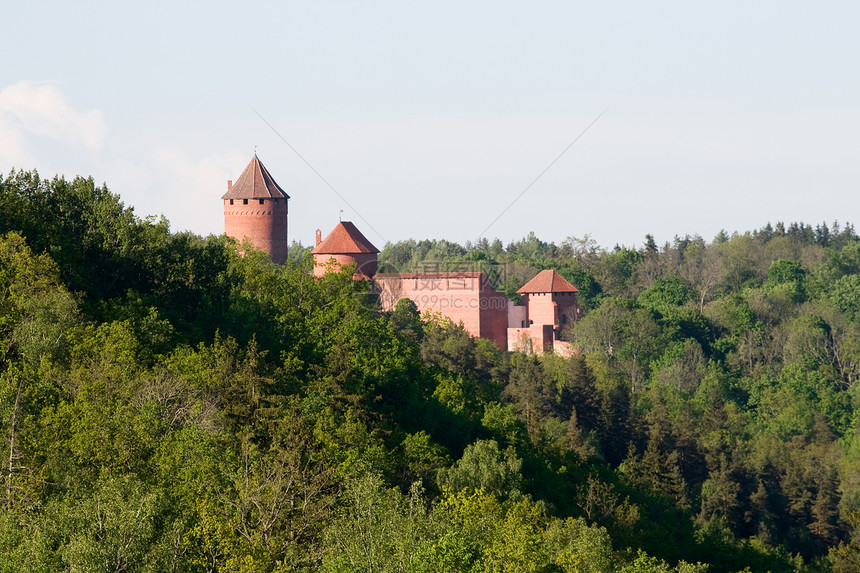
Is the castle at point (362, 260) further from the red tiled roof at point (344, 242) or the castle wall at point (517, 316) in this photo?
A: the castle wall at point (517, 316)

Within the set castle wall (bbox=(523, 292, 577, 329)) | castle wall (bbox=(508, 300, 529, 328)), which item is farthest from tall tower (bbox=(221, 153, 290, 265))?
castle wall (bbox=(523, 292, 577, 329))

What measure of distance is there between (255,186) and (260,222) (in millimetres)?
1893

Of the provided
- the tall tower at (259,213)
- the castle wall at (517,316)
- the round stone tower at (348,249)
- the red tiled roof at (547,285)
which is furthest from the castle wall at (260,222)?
the red tiled roof at (547,285)

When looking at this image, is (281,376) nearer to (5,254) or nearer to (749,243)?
(5,254)

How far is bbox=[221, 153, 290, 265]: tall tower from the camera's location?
220ft

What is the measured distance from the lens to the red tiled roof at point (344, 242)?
220 ft

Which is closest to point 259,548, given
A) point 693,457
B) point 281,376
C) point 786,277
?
point 281,376

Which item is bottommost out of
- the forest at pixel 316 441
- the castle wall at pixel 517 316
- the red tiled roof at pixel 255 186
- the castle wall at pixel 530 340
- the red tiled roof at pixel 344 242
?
the forest at pixel 316 441

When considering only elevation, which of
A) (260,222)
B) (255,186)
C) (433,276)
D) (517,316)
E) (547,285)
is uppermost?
(255,186)

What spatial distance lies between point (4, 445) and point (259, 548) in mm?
5077

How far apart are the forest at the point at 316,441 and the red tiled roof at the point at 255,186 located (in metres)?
10.1

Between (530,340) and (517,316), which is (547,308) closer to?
(517,316)

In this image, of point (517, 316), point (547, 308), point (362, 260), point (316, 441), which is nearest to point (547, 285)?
point (547, 308)

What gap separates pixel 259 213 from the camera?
67.2m
